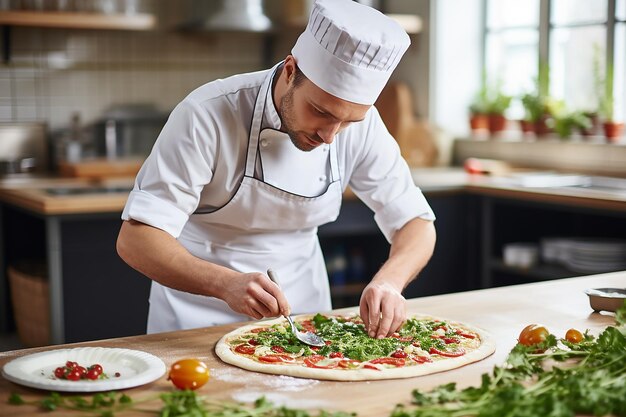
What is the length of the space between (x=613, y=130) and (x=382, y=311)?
288cm

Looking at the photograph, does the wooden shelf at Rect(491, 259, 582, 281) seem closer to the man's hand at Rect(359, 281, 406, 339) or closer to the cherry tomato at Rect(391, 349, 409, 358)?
the man's hand at Rect(359, 281, 406, 339)

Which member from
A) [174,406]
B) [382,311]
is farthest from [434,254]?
[174,406]

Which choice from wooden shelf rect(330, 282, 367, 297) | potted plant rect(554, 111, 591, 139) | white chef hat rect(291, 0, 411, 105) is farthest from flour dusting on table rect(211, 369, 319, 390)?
potted plant rect(554, 111, 591, 139)

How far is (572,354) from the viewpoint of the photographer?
168 centimetres

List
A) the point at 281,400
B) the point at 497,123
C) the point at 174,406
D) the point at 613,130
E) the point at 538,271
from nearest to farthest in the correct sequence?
the point at 174,406, the point at 281,400, the point at 538,271, the point at 613,130, the point at 497,123

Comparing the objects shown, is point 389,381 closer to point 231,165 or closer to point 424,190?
point 231,165

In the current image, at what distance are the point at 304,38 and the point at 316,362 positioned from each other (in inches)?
31.1

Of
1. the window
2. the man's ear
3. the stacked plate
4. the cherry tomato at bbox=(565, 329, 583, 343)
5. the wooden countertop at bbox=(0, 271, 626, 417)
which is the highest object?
the window

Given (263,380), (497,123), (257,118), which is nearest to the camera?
(263,380)

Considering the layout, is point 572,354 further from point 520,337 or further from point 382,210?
point 382,210

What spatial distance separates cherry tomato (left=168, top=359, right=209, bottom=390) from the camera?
1471mm

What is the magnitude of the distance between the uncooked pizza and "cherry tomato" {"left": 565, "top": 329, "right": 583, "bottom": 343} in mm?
151

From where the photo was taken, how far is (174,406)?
133cm

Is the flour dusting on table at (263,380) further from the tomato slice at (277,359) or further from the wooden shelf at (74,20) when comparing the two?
the wooden shelf at (74,20)
